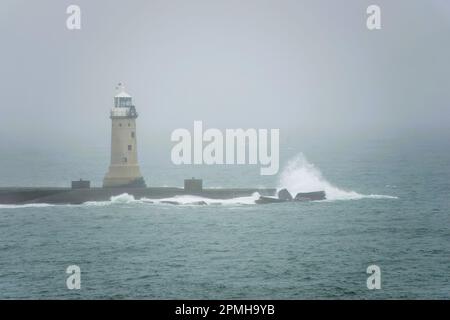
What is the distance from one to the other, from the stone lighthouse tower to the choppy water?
4.52ft

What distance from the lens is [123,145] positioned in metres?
79.9

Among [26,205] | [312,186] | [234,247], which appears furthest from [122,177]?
[312,186]

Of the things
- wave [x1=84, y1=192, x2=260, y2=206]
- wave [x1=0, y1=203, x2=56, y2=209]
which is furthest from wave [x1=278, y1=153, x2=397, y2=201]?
wave [x1=0, y1=203, x2=56, y2=209]

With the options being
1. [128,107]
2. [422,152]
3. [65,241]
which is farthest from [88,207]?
[422,152]

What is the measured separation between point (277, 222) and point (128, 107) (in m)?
14.4

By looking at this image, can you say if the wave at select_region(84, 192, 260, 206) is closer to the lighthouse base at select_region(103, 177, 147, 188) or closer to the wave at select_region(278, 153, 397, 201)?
the lighthouse base at select_region(103, 177, 147, 188)

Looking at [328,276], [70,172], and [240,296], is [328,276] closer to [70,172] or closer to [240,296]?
[240,296]

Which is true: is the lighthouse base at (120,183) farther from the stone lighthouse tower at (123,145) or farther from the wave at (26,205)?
the wave at (26,205)

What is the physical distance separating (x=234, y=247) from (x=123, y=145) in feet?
58.0

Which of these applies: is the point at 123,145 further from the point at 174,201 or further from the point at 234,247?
the point at 234,247

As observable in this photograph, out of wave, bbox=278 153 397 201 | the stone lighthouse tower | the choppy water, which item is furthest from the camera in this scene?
wave, bbox=278 153 397 201

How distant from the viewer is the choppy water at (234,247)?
5310cm

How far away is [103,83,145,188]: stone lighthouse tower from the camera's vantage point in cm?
7975

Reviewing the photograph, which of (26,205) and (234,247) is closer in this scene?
(234,247)
